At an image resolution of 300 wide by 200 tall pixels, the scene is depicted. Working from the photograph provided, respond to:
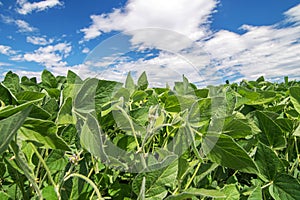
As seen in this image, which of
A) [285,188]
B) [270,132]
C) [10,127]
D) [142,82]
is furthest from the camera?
[142,82]

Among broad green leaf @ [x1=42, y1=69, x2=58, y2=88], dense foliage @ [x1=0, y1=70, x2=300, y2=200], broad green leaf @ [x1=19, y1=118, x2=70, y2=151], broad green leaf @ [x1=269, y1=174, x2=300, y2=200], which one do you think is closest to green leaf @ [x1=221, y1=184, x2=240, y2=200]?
dense foliage @ [x1=0, y1=70, x2=300, y2=200]

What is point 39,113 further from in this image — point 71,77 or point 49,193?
point 71,77

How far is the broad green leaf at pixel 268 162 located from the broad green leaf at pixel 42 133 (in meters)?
0.62

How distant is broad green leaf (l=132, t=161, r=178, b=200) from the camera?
2.41 ft

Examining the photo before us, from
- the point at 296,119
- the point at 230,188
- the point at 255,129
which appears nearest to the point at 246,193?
the point at 230,188

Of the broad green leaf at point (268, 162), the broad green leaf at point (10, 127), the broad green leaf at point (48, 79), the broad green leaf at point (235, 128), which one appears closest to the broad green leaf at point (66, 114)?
the broad green leaf at point (10, 127)

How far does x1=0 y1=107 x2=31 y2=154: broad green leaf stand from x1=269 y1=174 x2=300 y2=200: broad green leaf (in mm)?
766

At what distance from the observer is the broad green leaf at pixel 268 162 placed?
0.97 meters

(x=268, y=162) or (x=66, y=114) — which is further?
(x=268, y=162)

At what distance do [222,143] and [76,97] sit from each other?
0.34 meters

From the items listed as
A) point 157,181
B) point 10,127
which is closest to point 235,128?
point 157,181

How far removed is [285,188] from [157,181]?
0.44 meters

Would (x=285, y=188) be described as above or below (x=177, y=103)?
below

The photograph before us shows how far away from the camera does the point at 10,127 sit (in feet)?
1.39
